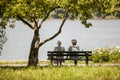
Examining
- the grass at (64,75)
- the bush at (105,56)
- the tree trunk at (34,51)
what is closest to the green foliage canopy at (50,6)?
the tree trunk at (34,51)

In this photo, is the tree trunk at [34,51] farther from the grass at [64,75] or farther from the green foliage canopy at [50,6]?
the grass at [64,75]

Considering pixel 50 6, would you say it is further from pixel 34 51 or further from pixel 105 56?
pixel 105 56

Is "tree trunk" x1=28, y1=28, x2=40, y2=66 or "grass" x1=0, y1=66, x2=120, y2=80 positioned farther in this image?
"tree trunk" x1=28, y1=28, x2=40, y2=66

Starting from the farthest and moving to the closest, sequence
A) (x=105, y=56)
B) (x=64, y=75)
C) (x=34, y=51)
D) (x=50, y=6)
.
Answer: (x=105, y=56), (x=34, y=51), (x=50, y=6), (x=64, y=75)

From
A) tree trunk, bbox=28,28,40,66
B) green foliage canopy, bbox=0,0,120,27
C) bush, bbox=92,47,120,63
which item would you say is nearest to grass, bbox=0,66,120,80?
green foliage canopy, bbox=0,0,120,27

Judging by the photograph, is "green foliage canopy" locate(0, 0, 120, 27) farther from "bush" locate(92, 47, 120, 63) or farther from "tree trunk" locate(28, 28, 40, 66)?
"bush" locate(92, 47, 120, 63)

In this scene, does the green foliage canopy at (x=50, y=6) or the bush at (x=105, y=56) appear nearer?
the green foliage canopy at (x=50, y=6)

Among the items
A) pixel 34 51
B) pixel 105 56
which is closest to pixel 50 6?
pixel 34 51

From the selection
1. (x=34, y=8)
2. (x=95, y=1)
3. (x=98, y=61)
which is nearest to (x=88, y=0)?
(x=95, y=1)

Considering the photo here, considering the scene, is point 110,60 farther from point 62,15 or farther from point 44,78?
point 44,78

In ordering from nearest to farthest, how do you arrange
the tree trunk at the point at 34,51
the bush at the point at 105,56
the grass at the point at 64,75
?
the grass at the point at 64,75, the tree trunk at the point at 34,51, the bush at the point at 105,56

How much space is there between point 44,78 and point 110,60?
16.0 metres

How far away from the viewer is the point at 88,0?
83.1 feet

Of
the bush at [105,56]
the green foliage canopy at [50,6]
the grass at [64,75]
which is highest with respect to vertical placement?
the green foliage canopy at [50,6]
